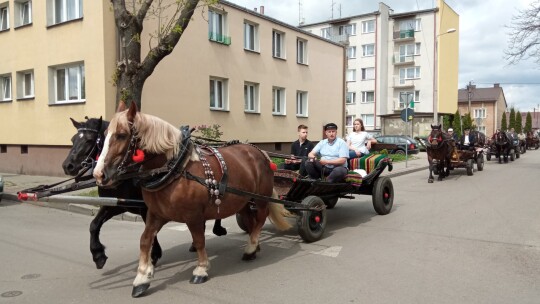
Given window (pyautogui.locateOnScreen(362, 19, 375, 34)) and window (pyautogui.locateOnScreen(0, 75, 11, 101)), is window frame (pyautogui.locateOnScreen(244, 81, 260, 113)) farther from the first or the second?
window (pyautogui.locateOnScreen(362, 19, 375, 34))

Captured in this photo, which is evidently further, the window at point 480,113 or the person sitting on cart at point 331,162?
the window at point 480,113

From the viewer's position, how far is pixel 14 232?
734cm

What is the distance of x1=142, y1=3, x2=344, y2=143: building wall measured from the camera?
1573 cm

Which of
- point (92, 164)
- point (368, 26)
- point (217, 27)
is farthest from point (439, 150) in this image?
point (368, 26)

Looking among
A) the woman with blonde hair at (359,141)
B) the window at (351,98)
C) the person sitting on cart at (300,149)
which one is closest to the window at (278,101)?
the woman with blonde hair at (359,141)

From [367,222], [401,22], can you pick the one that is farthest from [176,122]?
[401,22]

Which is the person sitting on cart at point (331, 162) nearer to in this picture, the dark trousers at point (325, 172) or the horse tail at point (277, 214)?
the dark trousers at point (325, 172)

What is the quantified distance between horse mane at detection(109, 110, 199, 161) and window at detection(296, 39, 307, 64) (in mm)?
19523

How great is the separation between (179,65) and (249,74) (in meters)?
4.34

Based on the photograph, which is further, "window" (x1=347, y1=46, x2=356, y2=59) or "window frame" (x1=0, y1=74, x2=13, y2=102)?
"window" (x1=347, y1=46, x2=356, y2=59)

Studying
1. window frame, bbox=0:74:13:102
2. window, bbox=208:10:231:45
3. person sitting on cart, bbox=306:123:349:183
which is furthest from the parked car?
person sitting on cart, bbox=306:123:349:183

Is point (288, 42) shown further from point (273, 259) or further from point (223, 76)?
point (273, 259)

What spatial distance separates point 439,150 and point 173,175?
39.6 ft

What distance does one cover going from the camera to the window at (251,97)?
19828mm
